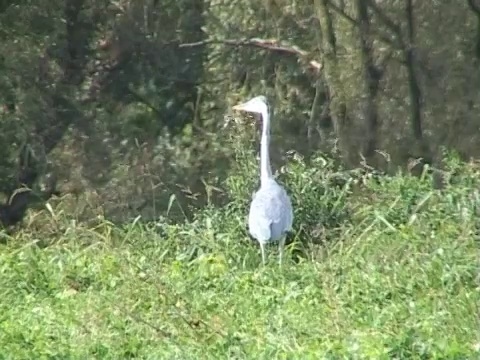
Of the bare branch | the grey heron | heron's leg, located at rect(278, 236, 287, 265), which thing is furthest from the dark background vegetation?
heron's leg, located at rect(278, 236, 287, 265)

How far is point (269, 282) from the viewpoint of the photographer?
755cm

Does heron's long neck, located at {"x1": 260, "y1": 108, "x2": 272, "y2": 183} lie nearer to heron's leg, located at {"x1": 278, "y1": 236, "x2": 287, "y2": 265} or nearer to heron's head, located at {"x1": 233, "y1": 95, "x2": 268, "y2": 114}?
heron's head, located at {"x1": 233, "y1": 95, "x2": 268, "y2": 114}

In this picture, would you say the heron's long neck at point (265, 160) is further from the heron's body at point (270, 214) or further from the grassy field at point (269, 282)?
the grassy field at point (269, 282)

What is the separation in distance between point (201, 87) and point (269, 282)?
6.48 meters

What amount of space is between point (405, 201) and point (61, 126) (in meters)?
5.29

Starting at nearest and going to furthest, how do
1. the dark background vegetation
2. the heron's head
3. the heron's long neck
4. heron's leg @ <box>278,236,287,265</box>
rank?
heron's leg @ <box>278,236,287,265</box> < the heron's long neck < the heron's head < the dark background vegetation

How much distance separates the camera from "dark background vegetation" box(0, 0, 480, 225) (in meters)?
12.8

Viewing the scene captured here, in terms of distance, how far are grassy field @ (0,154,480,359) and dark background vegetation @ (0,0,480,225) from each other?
101 inches

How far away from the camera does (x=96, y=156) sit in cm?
1365

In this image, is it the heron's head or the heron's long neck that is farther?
the heron's head

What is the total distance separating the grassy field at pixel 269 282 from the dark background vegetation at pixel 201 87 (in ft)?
8.44

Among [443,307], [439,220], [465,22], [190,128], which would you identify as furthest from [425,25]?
[443,307]

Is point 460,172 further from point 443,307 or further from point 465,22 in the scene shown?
point 465,22

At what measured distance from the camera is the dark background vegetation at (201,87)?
1277cm
